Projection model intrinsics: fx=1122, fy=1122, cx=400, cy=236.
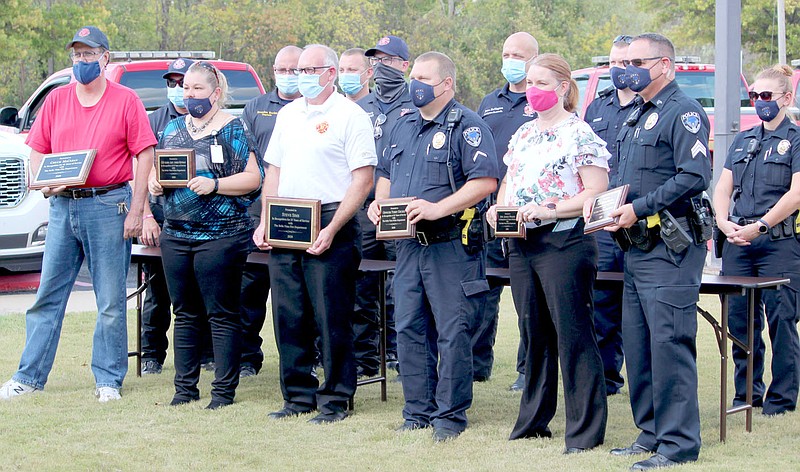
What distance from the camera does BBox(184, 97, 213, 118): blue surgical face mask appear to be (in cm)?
702

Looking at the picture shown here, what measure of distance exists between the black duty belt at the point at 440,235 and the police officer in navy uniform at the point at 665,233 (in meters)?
1.00

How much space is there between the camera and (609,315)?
754 centimetres

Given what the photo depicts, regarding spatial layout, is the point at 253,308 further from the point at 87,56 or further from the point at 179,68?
the point at 87,56


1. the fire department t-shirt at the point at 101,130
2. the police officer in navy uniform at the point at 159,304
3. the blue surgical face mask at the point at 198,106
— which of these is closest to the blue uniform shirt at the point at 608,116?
the blue surgical face mask at the point at 198,106

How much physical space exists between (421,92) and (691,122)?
1.58m

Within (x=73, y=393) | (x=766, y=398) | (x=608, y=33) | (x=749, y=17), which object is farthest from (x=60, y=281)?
(x=608, y=33)

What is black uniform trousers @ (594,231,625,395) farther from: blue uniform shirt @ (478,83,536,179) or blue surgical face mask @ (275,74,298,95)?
blue surgical face mask @ (275,74,298,95)

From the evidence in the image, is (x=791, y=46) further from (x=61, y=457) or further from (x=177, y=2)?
(x=61, y=457)

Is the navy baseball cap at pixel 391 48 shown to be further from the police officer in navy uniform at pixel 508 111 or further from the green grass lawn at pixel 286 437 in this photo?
the green grass lawn at pixel 286 437

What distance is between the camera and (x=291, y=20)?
36375 mm

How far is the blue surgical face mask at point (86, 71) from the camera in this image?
7246 mm

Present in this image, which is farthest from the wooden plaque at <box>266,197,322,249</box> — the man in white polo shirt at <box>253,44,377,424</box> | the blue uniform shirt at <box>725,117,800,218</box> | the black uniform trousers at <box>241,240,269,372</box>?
the blue uniform shirt at <box>725,117,800,218</box>

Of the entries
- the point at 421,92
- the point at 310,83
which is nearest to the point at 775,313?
the point at 421,92

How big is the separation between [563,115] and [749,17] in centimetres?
2856
